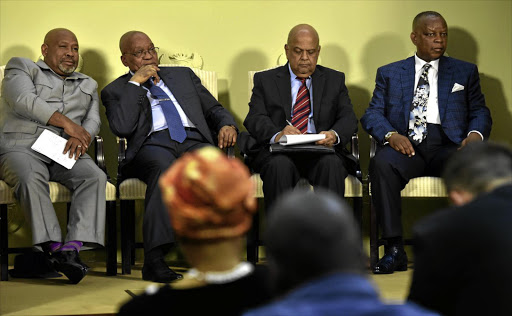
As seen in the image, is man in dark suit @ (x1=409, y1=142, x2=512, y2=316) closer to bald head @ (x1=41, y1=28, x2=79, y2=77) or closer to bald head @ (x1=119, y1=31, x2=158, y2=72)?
bald head @ (x1=119, y1=31, x2=158, y2=72)

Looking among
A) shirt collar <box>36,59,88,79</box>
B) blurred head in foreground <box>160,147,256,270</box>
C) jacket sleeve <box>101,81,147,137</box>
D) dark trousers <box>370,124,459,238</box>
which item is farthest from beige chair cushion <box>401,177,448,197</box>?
blurred head in foreground <box>160,147,256,270</box>

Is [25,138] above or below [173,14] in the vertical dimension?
below

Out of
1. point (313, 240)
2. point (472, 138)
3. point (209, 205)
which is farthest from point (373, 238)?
point (313, 240)

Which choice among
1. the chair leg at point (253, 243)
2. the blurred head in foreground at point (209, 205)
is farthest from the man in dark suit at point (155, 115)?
the blurred head in foreground at point (209, 205)

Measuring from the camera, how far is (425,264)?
178cm

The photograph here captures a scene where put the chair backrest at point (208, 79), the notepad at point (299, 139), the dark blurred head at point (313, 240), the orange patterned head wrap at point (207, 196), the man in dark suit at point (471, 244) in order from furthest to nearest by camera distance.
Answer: the chair backrest at point (208, 79) < the notepad at point (299, 139) < the man in dark suit at point (471, 244) < the orange patterned head wrap at point (207, 196) < the dark blurred head at point (313, 240)

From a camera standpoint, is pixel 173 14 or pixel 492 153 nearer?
pixel 492 153

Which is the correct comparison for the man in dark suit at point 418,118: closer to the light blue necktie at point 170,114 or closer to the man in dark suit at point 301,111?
the man in dark suit at point 301,111

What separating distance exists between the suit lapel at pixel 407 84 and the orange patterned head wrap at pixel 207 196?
11.7 feet

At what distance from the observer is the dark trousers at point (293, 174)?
4.40 meters

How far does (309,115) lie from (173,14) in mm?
1261

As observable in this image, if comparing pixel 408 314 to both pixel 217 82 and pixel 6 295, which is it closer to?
pixel 6 295

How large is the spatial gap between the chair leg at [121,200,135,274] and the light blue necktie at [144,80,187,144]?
492 mm

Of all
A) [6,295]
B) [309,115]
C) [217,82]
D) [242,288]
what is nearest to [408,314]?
[242,288]
